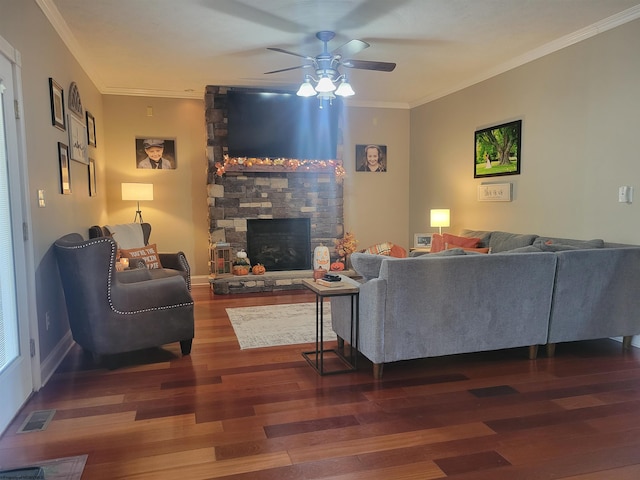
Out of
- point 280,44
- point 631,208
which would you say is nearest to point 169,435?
point 280,44

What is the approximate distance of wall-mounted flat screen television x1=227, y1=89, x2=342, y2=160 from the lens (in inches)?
248

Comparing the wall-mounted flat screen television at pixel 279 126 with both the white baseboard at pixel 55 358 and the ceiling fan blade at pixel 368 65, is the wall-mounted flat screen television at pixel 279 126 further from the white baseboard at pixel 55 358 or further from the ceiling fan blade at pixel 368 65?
the white baseboard at pixel 55 358

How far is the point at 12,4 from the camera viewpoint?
270 cm

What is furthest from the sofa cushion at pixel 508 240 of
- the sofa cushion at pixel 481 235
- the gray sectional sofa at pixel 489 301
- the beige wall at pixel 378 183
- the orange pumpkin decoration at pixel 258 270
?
the orange pumpkin decoration at pixel 258 270

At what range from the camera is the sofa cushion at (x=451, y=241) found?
17.3 feet

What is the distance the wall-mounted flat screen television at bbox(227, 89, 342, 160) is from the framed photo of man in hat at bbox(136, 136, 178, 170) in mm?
862

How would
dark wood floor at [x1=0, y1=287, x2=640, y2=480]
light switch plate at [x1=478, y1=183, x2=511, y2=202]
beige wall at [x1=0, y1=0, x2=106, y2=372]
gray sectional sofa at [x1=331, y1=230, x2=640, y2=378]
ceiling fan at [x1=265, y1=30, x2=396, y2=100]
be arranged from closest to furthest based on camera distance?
dark wood floor at [x1=0, y1=287, x2=640, y2=480]
beige wall at [x1=0, y1=0, x2=106, y2=372]
gray sectional sofa at [x1=331, y1=230, x2=640, y2=378]
ceiling fan at [x1=265, y1=30, x2=396, y2=100]
light switch plate at [x1=478, y1=183, x2=511, y2=202]

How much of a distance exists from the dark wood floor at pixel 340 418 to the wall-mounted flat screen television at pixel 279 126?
11.6 ft

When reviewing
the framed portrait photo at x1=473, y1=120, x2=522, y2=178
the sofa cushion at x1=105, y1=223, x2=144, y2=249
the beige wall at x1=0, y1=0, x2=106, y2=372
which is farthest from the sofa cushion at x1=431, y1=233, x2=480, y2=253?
the beige wall at x1=0, y1=0, x2=106, y2=372

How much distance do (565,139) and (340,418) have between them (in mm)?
3631

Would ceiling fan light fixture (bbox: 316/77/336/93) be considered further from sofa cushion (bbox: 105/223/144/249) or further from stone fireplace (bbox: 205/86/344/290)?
sofa cushion (bbox: 105/223/144/249)

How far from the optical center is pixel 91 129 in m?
5.25

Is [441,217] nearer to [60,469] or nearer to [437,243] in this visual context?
[437,243]

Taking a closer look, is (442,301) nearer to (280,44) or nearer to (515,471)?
(515,471)
